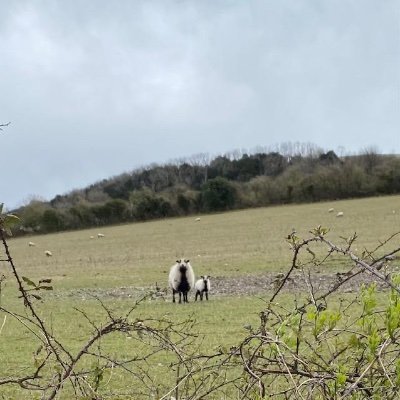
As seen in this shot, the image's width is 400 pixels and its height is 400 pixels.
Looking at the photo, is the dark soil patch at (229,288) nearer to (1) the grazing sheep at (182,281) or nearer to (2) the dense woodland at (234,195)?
(1) the grazing sheep at (182,281)

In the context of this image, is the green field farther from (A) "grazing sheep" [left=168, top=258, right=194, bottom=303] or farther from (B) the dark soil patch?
(A) "grazing sheep" [left=168, top=258, right=194, bottom=303]

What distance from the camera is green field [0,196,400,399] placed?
40.7 feet

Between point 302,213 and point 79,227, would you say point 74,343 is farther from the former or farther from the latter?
point 79,227

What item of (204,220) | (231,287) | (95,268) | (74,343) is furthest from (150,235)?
(74,343)

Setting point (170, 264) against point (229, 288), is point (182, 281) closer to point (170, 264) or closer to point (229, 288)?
point (229, 288)

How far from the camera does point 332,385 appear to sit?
2.00m

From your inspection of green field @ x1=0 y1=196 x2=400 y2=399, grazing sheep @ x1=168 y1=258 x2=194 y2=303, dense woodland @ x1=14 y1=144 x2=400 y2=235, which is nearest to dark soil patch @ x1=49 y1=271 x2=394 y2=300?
green field @ x1=0 y1=196 x2=400 y2=399

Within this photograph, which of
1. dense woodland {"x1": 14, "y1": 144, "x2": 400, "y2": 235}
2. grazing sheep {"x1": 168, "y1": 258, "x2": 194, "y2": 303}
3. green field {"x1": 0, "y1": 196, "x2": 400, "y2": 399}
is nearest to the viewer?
green field {"x1": 0, "y1": 196, "x2": 400, "y2": 399}

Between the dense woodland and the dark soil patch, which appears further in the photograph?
the dense woodland

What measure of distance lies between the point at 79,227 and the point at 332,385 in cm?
7501

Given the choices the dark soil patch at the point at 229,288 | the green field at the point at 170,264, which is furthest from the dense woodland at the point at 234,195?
the dark soil patch at the point at 229,288

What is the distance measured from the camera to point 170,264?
30094 mm

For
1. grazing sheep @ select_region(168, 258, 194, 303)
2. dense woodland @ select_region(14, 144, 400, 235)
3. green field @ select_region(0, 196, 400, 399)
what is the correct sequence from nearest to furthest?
green field @ select_region(0, 196, 400, 399) → grazing sheep @ select_region(168, 258, 194, 303) → dense woodland @ select_region(14, 144, 400, 235)

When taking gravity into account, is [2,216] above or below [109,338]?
above
